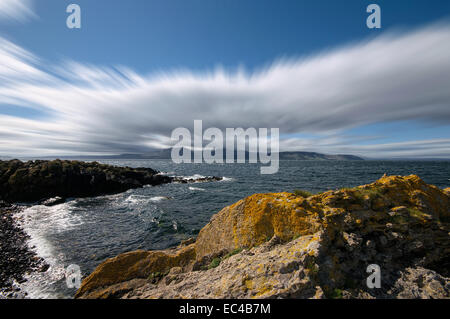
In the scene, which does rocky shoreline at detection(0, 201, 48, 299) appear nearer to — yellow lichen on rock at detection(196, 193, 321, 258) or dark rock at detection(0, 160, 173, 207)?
yellow lichen on rock at detection(196, 193, 321, 258)

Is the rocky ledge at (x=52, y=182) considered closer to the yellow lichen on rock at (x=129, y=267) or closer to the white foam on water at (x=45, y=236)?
the white foam on water at (x=45, y=236)

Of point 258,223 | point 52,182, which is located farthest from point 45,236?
point 52,182

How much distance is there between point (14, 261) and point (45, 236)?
A: 4.65 meters

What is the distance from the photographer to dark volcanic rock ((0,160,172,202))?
98.4ft

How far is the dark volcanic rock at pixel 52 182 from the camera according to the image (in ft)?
98.4

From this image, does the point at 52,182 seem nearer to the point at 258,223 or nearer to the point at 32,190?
the point at 32,190

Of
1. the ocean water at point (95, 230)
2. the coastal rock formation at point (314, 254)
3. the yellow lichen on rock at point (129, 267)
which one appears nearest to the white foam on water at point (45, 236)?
the ocean water at point (95, 230)

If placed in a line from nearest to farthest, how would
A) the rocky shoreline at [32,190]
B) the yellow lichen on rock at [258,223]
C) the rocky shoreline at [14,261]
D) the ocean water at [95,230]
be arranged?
1. the yellow lichen on rock at [258,223]
2. the rocky shoreline at [14,261]
3. the ocean water at [95,230]
4. the rocky shoreline at [32,190]

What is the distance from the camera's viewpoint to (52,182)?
32906 mm

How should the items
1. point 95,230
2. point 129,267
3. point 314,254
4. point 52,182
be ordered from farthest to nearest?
point 52,182 < point 95,230 < point 129,267 < point 314,254

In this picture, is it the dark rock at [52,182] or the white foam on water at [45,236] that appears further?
the dark rock at [52,182]

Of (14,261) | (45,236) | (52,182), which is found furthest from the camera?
(52,182)

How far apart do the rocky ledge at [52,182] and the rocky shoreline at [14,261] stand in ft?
49.8
